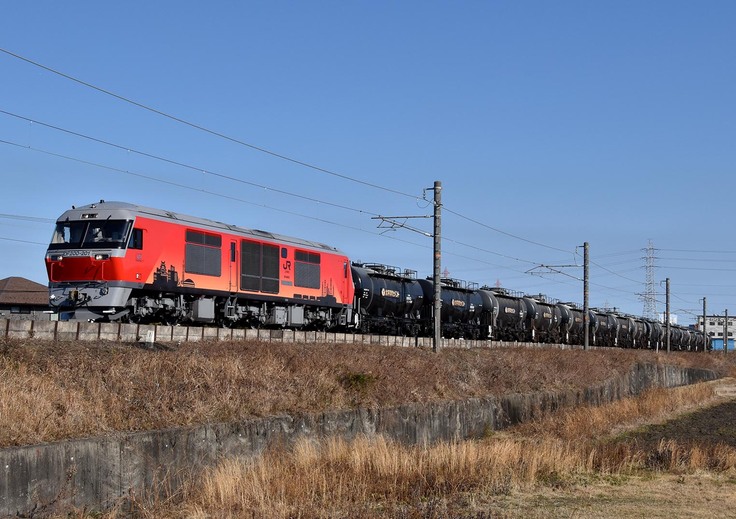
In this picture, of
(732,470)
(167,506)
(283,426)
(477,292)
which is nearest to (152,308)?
(283,426)

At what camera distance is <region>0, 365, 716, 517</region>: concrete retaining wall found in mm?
12000

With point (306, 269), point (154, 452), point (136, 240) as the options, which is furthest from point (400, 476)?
point (306, 269)

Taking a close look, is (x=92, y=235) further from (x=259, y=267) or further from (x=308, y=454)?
(x=308, y=454)

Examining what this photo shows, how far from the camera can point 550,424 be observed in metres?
27.7

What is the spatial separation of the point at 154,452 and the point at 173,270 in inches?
557

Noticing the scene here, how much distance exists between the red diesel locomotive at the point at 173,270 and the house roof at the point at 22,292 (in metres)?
27.7

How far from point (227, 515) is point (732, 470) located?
10.8 meters

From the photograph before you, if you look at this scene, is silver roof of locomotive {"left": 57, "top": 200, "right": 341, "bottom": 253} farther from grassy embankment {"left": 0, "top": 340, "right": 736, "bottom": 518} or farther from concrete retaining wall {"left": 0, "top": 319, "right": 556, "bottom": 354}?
grassy embankment {"left": 0, "top": 340, "right": 736, "bottom": 518}

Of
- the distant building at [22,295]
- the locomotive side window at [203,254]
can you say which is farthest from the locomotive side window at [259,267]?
the distant building at [22,295]

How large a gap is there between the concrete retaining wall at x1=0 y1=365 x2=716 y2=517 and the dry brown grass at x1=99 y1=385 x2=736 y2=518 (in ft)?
1.62

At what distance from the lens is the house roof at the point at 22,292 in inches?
2243

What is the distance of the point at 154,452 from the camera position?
14523 millimetres

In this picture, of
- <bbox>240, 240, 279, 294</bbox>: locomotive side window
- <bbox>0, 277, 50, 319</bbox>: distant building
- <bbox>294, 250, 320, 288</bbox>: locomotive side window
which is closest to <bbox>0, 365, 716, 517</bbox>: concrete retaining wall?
<bbox>240, 240, 279, 294</bbox>: locomotive side window

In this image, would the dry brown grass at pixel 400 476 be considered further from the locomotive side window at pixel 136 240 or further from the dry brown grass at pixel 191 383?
the locomotive side window at pixel 136 240
